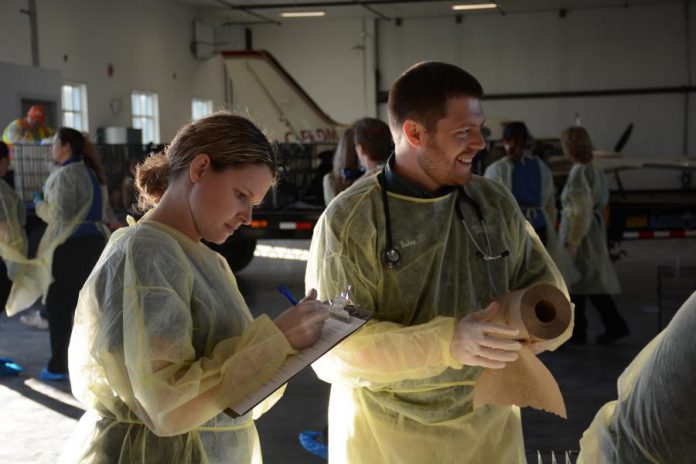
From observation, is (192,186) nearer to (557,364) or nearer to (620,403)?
(620,403)

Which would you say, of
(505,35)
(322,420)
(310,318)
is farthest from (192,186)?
(505,35)

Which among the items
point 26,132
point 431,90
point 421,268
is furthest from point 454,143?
point 26,132

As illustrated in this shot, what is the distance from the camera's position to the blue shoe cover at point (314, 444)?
4.83 meters

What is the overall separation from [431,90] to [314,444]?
309 cm

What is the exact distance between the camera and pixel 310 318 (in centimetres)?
178

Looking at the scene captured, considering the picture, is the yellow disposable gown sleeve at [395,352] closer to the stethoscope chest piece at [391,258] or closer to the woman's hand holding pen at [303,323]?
the stethoscope chest piece at [391,258]

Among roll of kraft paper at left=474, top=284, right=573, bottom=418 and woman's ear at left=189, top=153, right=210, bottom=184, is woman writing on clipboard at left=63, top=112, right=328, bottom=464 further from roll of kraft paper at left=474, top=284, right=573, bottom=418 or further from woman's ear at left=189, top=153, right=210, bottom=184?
roll of kraft paper at left=474, top=284, right=573, bottom=418

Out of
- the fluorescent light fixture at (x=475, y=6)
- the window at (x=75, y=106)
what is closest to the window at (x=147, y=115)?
the window at (x=75, y=106)

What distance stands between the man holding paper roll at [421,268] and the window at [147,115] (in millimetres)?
16468

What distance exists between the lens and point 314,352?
1.77m

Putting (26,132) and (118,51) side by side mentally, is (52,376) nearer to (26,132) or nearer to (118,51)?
(26,132)

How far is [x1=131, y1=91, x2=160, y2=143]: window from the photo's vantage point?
59.8 ft

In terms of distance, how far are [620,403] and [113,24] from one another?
1670 centimetres

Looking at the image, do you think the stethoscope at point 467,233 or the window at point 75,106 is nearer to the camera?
the stethoscope at point 467,233
